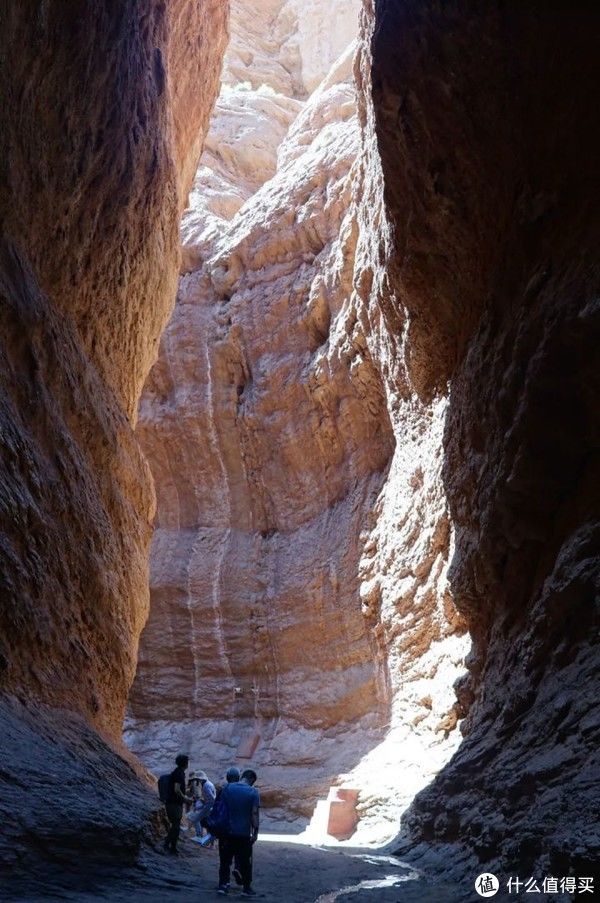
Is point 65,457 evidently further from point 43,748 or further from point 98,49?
point 98,49

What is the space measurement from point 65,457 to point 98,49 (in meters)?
4.73

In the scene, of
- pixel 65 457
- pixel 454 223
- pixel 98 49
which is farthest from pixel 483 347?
pixel 98 49

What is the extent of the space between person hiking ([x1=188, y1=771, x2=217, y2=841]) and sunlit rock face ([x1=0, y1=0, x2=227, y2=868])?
1.22m

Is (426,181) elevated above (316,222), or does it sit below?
below

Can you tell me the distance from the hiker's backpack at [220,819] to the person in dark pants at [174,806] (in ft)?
3.74

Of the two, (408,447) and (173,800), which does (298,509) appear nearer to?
(408,447)

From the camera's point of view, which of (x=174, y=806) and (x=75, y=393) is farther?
(x=75, y=393)

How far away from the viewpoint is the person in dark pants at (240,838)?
6.11 metres

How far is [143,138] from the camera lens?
11508 millimetres

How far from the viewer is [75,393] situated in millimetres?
9805

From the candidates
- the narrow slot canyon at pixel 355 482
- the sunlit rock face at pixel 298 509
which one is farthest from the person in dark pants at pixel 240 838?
the sunlit rock face at pixel 298 509

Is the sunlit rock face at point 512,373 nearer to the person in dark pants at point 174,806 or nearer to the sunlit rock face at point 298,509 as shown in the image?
the person in dark pants at point 174,806

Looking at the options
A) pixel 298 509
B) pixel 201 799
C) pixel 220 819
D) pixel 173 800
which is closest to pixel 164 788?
pixel 173 800

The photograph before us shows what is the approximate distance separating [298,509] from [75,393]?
1111 cm
